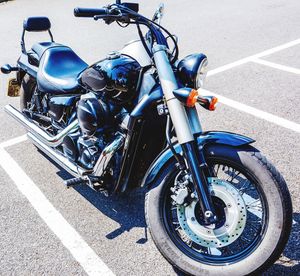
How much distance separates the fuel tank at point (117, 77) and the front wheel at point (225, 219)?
1.94ft

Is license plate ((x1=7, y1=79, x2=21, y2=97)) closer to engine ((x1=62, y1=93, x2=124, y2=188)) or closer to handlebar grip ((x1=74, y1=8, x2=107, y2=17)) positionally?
engine ((x1=62, y1=93, x2=124, y2=188))

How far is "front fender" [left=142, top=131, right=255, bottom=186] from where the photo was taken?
2523mm

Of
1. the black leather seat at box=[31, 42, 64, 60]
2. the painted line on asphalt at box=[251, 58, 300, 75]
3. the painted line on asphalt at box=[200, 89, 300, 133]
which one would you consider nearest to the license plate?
the black leather seat at box=[31, 42, 64, 60]

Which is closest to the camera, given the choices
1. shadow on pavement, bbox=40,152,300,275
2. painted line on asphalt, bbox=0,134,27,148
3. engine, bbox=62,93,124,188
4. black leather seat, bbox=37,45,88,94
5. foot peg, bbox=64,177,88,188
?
shadow on pavement, bbox=40,152,300,275

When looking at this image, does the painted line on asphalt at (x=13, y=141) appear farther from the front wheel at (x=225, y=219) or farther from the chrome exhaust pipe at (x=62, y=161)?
the front wheel at (x=225, y=219)

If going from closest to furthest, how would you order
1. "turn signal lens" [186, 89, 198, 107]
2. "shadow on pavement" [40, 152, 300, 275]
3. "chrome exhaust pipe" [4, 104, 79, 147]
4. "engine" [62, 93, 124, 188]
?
"turn signal lens" [186, 89, 198, 107] → "shadow on pavement" [40, 152, 300, 275] → "engine" [62, 93, 124, 188] → "chrome exhaust pipe" [4, 104, 79, 147]

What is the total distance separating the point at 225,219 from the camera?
104 inches

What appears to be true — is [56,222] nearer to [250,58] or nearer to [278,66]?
[278,66]

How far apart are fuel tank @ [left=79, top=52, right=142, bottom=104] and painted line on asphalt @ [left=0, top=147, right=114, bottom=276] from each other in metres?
1.05

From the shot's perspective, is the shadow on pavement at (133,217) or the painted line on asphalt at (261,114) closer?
the shadow on pavement at (133,217)

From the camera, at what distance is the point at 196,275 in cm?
256

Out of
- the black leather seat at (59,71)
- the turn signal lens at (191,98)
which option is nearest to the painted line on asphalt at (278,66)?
the black leather seat at (59,71)

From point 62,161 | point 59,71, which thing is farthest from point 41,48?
point 62,161

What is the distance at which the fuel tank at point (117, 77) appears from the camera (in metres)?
2.80
